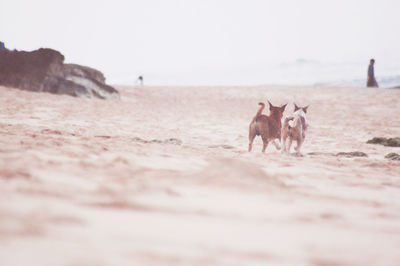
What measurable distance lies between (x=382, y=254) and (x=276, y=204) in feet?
2.10

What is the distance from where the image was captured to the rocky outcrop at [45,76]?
1433 centimetres

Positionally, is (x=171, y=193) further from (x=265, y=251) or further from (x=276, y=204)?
(x=265, y=251)

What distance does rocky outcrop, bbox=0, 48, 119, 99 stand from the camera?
47.0ft

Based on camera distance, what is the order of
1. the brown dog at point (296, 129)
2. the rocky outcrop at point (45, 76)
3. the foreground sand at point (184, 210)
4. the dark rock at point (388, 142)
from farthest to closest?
1. the rocky outcrop at point (45, 76)
2. the dark rock at point (388, 142)
3. the brown dog at point (296, 129)
4. the foreground sand at point (184, 210)

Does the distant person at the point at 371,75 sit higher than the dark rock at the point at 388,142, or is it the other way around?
the distant person at the point at 371,75

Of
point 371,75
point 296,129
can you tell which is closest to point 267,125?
point 296,129

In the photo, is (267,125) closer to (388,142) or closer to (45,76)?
(388,142)

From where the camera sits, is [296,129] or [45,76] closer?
[296,129]

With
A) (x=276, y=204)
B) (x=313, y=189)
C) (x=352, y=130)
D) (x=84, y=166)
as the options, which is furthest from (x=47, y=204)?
(x=352, y=130)

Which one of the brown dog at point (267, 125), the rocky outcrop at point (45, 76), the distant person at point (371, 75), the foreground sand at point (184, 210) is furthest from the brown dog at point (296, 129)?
the distant person at point (371, 75)

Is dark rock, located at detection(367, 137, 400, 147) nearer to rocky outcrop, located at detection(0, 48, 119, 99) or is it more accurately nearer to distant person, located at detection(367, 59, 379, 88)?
rocky outcrop, located at detection(0, 48, 119, 99)

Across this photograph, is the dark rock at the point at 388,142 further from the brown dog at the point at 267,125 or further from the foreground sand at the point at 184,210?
the foreground sand at the point at 184,210

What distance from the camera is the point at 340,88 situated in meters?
19.5

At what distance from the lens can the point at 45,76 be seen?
48.5 feet
